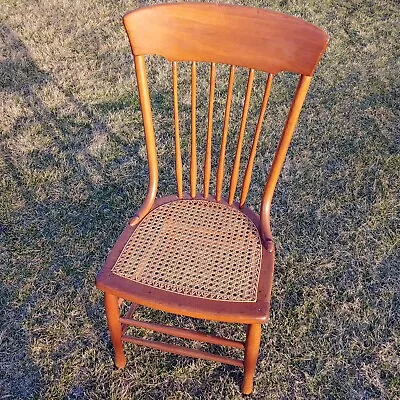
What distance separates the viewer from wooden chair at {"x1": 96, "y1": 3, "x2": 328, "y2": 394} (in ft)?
5.39

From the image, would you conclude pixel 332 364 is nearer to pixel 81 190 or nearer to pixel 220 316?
pixel 220 316

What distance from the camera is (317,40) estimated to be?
159 centimetres

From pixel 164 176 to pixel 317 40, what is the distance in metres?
1.66

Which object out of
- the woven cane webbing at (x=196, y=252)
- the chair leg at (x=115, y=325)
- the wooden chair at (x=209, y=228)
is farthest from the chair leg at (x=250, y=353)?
the chair leg at (x=115, y=325)

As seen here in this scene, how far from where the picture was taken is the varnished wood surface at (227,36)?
1.63 m

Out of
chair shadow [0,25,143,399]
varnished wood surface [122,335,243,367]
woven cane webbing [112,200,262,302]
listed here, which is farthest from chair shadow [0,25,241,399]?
woven cane webbing [112,200,262,302]

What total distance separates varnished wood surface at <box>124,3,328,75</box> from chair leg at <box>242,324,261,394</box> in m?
0.88

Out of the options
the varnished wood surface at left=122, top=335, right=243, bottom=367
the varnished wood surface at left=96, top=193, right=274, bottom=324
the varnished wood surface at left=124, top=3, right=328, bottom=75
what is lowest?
the varnished wood surface at left=122, top=335, right=243, bottom=367

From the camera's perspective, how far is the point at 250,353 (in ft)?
6.04

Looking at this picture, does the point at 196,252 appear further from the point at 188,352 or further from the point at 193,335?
the point at 188,352

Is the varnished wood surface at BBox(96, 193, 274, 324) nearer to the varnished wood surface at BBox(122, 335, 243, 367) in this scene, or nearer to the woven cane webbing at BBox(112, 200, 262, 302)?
the woven cane webbing at BBox(112, 200, 262, 302)

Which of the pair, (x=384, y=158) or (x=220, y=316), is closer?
(x=220, y=316)

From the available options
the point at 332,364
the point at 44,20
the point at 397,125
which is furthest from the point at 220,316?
the point at 44,20

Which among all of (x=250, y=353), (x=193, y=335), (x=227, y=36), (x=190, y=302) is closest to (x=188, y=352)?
(x=193, y=335)
